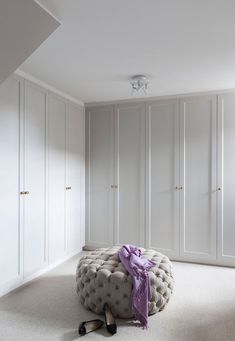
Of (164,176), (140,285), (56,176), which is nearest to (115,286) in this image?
(140,285)

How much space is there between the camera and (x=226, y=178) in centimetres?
356

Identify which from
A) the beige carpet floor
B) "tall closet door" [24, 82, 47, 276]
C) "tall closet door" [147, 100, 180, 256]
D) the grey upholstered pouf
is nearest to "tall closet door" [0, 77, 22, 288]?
"tall closet door" [24, 82, 47, 276]

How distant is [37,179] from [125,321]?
173 cm

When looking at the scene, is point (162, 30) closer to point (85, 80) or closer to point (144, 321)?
point (85, 80)

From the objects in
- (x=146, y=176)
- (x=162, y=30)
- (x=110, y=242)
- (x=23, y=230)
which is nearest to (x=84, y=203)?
(x=110, y=242)

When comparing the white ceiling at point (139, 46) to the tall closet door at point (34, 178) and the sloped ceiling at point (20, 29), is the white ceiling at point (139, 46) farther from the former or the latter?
the tall closet door at point (34, 178)

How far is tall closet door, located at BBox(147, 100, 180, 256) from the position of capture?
379 cm

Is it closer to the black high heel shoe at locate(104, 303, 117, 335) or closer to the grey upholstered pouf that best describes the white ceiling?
the grey upholstered pouf

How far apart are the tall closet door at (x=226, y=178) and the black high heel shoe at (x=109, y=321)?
1.90 m

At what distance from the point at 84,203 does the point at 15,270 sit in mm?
1605

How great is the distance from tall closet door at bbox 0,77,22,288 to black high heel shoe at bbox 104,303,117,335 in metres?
1.09

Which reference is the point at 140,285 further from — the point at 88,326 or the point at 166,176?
the point at 166,176

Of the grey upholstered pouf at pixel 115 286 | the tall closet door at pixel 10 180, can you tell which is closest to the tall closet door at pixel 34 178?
the tall closet door at pixel 10 180

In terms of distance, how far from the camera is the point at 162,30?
2.02 meters
